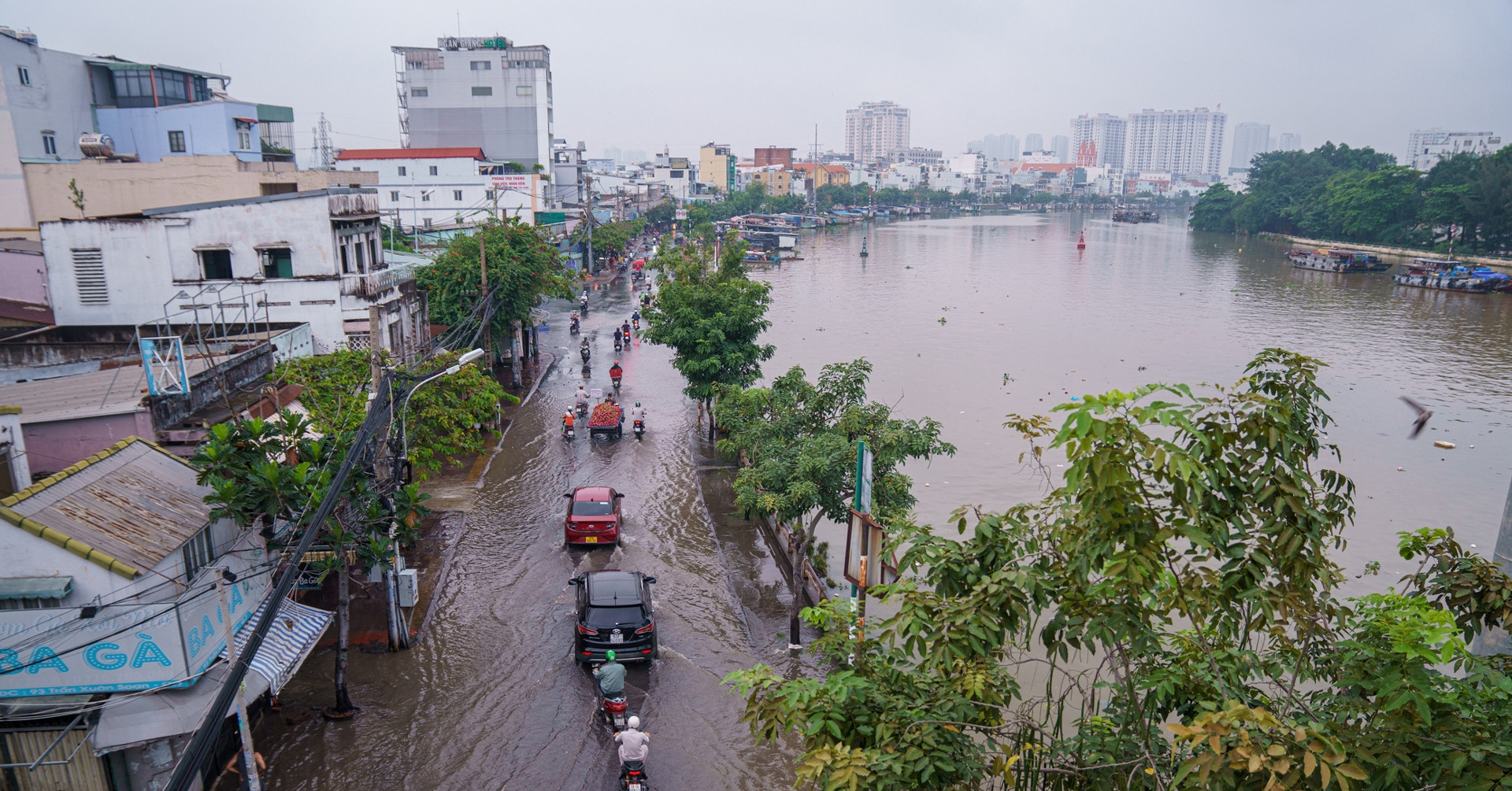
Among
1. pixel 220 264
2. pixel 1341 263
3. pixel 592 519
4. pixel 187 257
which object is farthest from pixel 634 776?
pixel 1341 263

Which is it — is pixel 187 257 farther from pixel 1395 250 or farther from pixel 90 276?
pixel 1395 250

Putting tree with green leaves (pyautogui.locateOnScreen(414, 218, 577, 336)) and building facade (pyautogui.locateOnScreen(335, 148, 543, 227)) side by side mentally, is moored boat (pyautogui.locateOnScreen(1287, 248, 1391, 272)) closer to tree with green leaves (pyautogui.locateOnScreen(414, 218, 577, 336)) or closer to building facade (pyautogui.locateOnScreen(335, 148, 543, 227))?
building facade (pyautogui.locateOnScreen(335, 148, 543, 227))

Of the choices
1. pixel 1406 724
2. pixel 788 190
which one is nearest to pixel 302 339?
pixel 1406 724

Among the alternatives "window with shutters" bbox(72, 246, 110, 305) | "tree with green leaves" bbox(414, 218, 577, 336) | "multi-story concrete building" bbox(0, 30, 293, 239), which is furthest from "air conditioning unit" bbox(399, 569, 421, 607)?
"multi-story concrete building" bbox(0, 30, 293, 239)

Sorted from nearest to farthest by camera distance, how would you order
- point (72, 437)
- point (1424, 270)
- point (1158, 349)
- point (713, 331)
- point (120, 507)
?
1. point (120, 507)
2. point (72, 437)
3. point (713, 331)
4. point (1158, 349)
5. point (1424, 270)

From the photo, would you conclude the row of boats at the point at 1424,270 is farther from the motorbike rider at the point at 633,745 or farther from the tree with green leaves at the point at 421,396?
the motorbike rider at the point at 633,745

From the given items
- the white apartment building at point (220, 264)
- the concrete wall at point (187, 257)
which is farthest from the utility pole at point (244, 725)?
the concrete wall at point (187, 257)
